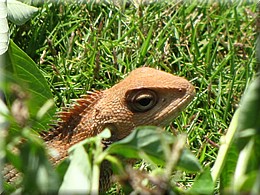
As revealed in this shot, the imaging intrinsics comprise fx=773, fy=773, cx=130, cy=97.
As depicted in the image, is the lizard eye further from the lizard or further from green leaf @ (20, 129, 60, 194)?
green leaf @ (20, 129, 60, 194)

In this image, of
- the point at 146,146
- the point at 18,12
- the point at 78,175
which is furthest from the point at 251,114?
the point at 18,12

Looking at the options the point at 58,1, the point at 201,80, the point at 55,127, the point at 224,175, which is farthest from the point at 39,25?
the point at 224,175

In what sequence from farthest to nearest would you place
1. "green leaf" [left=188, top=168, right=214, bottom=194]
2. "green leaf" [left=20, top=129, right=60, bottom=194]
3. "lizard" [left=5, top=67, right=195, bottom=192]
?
"lizard" [left=5, top=67, right=195, bottom=192]
"green leaf" [left=188, top=168, right=214, bottom=194]
"green leaf" [left=20, top=129, right=60, bottom=194]

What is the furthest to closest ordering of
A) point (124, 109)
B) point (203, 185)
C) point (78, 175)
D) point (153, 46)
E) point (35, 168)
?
1. point (153, 46)
2. point (124, 109)
3. point (203, 185)
4. point (78, 175)
5. point (35, 168)

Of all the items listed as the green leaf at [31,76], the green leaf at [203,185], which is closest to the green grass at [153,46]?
the green leaf at [31,76]

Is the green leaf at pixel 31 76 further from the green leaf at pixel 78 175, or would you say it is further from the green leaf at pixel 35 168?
the green leaf at pixel 35 168

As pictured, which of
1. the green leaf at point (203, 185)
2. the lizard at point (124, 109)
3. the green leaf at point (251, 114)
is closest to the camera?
the green leaf at point (251, 114)

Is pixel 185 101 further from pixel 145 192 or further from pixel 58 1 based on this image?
pixel 145 192

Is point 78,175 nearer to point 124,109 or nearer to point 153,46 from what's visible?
point 124,109

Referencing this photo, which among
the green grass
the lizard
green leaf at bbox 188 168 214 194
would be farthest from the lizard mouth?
green leaf at bbox 188 168 214 194
